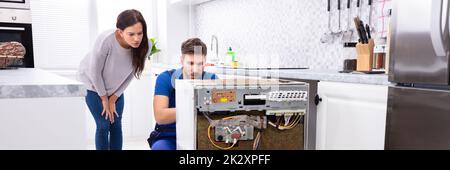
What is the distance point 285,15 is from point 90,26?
2249 mm

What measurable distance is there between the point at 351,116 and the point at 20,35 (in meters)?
2.26

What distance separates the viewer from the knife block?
1806 millimetres

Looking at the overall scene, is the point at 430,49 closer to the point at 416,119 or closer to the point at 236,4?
the point at 416,119

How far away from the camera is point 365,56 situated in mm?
1812

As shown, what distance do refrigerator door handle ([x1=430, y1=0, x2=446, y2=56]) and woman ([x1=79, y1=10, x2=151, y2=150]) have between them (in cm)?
161

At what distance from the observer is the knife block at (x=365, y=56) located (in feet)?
5.92

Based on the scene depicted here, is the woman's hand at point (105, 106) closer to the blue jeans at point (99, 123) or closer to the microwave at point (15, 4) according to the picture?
the blue jeans at point (99, 123)

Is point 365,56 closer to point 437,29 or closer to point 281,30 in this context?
point 437,29

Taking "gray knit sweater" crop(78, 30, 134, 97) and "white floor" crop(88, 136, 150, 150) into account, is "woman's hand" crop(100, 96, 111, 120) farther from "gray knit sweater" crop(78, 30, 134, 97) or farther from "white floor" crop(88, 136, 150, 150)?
"white floor" crop(88, 136, 150, 150)

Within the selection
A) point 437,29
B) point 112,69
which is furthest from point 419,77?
point 112,69

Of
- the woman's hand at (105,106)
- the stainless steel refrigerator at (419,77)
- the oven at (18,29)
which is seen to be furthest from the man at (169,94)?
the oven at (18,29)

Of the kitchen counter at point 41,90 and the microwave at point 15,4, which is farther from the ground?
the microwave at point 15,4

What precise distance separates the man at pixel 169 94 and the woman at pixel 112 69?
0.52 m
